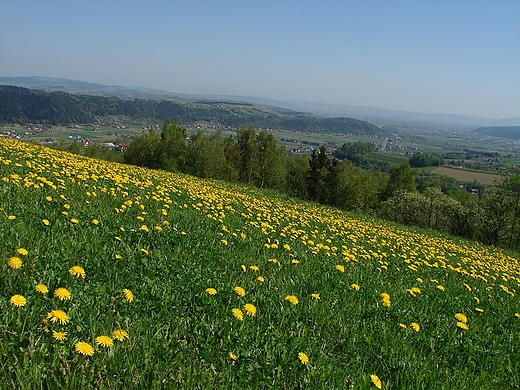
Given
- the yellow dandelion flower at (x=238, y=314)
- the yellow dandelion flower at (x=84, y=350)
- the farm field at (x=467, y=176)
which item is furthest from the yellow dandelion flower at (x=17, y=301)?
the farm field at (x=467, y=176)

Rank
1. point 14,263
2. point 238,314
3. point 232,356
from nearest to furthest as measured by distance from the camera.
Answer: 1. point 232,356
2. point 14,263
3. point 238,314

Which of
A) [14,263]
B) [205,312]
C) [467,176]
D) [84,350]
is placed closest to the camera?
[84,350]

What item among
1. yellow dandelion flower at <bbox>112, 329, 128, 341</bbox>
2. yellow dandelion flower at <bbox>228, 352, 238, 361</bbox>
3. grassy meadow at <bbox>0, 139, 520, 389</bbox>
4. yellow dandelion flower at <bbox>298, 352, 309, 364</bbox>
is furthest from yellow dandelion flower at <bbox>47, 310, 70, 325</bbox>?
yellow dandelion flower at <bbox>298, 352, 309, 364</bbox>

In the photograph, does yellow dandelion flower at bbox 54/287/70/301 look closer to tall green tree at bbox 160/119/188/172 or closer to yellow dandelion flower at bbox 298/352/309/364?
yellow dandelion flower at bbox 298/352/309/364

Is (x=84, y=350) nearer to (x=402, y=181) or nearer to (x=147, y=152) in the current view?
(x=147, y=152)

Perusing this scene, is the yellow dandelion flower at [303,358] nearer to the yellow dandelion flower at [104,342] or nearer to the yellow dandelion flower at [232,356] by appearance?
the yellow dandelion flower at [232,356]

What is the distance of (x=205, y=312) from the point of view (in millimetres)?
3496

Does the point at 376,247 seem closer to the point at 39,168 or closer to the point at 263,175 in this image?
the point at 39,168

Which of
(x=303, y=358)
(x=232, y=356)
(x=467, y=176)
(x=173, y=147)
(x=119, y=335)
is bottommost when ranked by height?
(x=467, y=176)

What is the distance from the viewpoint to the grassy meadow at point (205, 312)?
2453 mm

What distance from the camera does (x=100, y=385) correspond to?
210 centimetres

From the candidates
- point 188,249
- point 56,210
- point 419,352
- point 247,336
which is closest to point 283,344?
point 247,336

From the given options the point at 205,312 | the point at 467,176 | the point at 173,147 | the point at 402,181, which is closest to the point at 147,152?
the point at 173,147

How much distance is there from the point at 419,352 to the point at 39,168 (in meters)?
8.01
